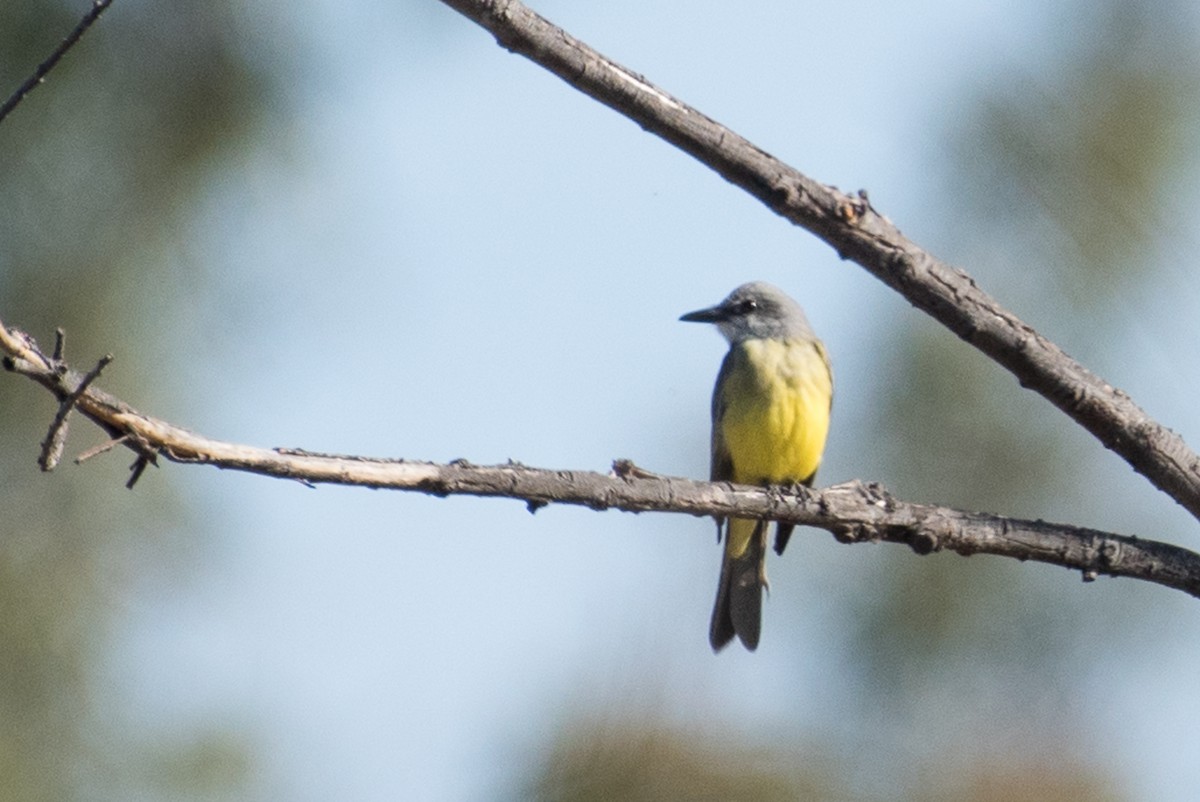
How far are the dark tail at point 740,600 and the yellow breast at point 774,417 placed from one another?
239 millimetres

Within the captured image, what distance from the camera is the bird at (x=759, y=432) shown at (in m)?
5.79

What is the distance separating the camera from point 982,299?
296 centimetres

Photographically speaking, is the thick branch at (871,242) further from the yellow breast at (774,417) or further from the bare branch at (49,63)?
the yellow breast at (774,417)

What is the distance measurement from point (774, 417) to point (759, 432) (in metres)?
0.08

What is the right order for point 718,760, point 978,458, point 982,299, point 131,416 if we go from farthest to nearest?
point 978,458, point 718,760, point 982,299, point 131,416

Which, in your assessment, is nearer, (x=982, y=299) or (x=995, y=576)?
(x=982, y=299)

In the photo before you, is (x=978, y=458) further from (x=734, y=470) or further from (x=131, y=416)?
(x=131, y=416)

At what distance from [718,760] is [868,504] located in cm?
281

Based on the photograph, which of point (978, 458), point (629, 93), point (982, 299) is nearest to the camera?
point (629, 93)

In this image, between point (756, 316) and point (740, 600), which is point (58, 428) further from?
point (756, 316)

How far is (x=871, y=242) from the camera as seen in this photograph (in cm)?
284

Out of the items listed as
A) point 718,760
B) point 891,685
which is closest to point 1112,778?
point 891,685

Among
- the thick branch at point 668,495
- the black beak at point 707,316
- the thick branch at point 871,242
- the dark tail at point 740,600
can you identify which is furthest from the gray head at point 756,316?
the thick branch at point 871,242

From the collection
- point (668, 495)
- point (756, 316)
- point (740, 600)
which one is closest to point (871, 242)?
point (668, 495)
